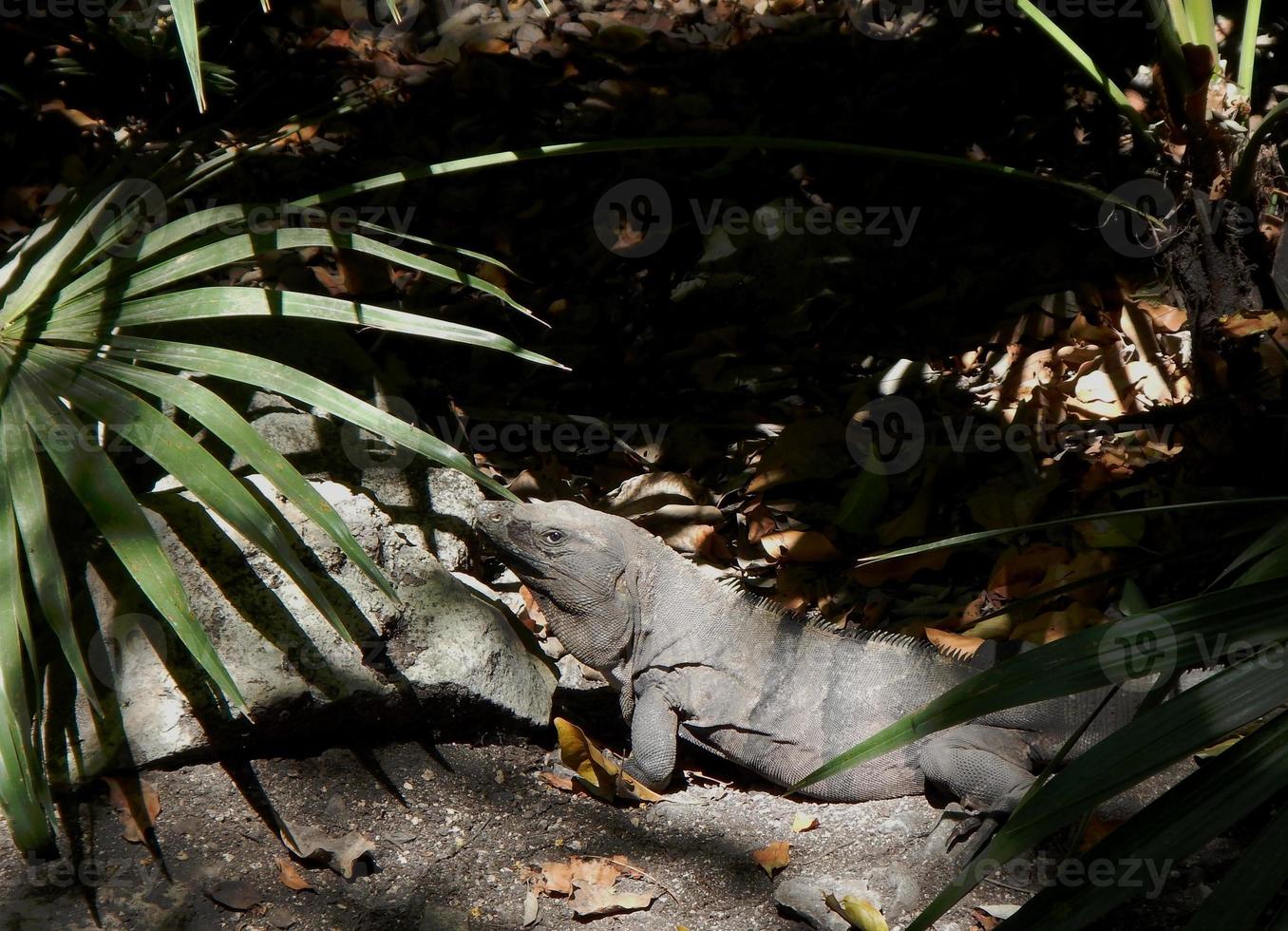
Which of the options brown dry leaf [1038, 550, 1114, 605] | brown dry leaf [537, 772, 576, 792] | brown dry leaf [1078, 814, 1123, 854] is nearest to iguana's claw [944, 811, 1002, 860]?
brown dry leaf [1078, 814, 1123, 854]

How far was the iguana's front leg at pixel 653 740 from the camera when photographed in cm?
367

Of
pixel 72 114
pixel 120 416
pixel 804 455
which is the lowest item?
pixel 804 455

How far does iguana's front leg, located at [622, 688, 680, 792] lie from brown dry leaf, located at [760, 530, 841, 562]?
3.11 ft

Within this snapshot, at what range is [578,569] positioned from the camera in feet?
12.6

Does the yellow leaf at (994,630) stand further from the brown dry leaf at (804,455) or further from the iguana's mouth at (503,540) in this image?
the iguana's mouth at (503,540)

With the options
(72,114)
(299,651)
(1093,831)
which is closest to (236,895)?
(299,651)

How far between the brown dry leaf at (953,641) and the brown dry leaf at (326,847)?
186cm

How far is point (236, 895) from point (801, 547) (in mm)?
2416

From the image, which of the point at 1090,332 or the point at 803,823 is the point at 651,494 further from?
the point at 1090,332

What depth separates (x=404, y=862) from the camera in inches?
122

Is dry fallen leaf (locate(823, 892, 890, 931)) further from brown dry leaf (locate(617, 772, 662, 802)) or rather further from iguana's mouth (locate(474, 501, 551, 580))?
iguana's mouth (locate(474, 501, 551, 580))

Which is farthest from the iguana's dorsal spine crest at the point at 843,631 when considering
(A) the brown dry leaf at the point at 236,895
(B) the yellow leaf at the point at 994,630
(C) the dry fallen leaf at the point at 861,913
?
(A) the brown dry leaf at the point at 236,895

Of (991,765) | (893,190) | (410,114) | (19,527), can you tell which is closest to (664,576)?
(991,765)

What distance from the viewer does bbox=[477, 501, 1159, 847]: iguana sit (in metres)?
3.48
